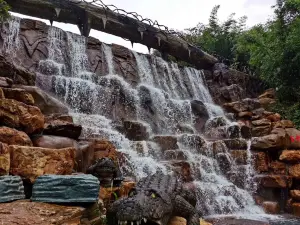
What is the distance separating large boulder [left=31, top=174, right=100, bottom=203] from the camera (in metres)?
3.91

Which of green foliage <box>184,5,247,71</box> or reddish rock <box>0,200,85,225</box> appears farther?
green foliage <box>184,5,247,71</box>

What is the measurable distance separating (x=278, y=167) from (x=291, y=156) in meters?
0.60

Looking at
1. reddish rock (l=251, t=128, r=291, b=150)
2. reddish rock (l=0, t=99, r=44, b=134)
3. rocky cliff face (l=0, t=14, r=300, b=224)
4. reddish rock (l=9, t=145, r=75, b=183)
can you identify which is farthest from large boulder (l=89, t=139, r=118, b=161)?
reddish rock (l=251, t=128, r=291, b=150)

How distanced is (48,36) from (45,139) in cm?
902

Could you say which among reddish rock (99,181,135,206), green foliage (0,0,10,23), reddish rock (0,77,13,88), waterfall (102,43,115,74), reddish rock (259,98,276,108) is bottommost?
reddish rock (99,181,135,206)

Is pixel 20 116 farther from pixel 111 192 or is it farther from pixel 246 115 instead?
pixel 246 115

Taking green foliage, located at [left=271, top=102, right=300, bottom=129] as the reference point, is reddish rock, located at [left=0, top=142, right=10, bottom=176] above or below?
below

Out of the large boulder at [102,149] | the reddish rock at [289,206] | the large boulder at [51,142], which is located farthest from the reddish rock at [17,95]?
the reddish rock at [289,206]

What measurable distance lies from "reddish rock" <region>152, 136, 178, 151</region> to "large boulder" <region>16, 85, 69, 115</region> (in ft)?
10.4

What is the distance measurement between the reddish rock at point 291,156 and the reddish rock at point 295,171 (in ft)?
0.70

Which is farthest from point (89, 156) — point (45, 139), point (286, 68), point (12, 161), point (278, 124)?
point (286, 68)

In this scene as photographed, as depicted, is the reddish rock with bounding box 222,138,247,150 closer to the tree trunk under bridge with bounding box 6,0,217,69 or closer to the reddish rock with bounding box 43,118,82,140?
the reddish rock with bounding box 43,118,82,140

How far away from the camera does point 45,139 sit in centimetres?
645

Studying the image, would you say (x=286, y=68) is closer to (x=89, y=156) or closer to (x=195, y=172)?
(x=195, y=172)
